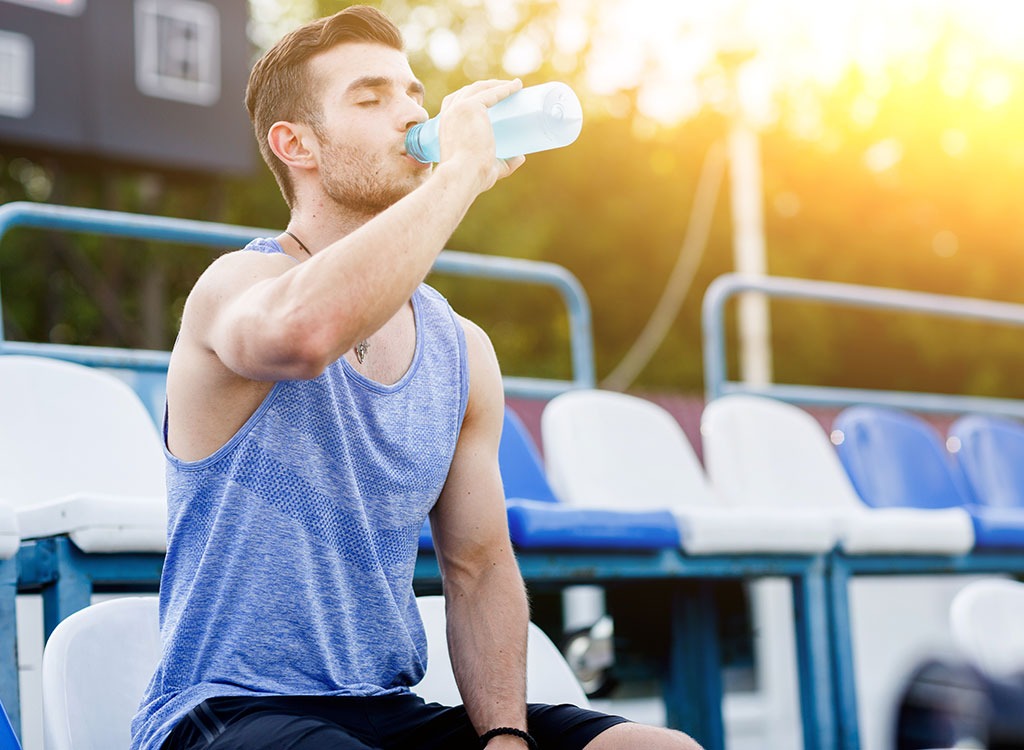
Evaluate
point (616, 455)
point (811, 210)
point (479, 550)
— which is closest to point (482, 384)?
point (479, 550)

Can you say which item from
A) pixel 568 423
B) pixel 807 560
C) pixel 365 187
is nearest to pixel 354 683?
pixel 365 187

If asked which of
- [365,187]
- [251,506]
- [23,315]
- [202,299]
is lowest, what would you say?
[251,506]

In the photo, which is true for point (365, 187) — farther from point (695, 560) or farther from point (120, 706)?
point (695, 560)

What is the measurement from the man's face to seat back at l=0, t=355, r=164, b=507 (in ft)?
3.11

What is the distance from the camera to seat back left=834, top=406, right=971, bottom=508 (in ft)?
12.3

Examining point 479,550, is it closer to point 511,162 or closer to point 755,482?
point 511,162

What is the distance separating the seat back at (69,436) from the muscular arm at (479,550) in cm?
87

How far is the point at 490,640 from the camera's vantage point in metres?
1.62

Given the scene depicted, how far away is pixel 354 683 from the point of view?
4.66ft

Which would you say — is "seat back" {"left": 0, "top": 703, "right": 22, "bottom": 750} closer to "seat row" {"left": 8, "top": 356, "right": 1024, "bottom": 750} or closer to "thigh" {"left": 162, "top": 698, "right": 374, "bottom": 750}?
"thigh" {"left": 162, "top": 698, "right": 374, "bottom": 750}

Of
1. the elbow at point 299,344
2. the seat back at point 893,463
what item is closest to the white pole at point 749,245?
the seat back at point 893,463

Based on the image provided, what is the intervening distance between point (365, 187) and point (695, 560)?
1161mm

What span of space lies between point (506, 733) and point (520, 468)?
4.64ft

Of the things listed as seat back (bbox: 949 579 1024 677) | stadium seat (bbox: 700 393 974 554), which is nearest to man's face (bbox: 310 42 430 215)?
seat back (bbox: 949 579 1024 677)
